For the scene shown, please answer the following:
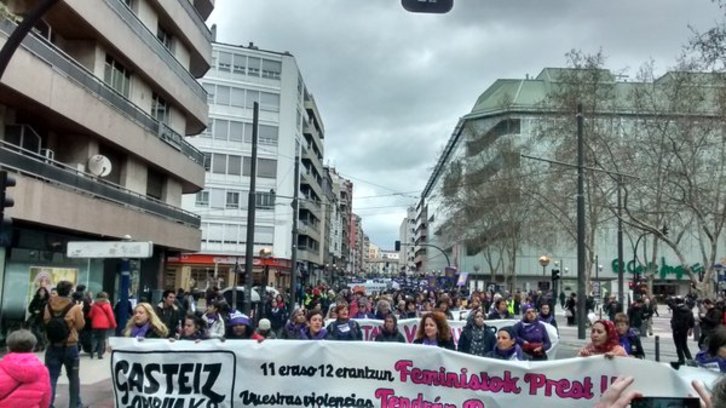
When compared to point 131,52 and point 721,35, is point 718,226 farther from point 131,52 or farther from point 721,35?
point 131,52

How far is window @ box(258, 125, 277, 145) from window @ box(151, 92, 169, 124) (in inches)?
1299

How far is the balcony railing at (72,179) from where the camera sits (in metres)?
17.2

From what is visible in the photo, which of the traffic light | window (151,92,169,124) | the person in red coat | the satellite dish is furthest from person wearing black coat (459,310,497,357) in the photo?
window (151,92,169,124)

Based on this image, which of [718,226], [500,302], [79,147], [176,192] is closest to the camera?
[500,302]

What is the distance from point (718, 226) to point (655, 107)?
5484 mm

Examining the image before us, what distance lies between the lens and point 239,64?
6200cm

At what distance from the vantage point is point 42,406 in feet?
19.3

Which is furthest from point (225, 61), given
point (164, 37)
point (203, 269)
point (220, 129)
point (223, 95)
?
point (164, 37)

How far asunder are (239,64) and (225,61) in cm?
128

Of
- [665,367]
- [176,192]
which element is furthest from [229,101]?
[665,367]

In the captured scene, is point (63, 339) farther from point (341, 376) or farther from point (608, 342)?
point (608, 342)

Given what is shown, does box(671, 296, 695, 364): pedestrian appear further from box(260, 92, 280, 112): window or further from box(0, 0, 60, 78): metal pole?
box(260, 92, 280, 112): window

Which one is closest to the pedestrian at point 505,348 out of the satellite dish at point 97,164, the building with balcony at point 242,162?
the satellite dish at point 97,164

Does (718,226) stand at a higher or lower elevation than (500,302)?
higher
